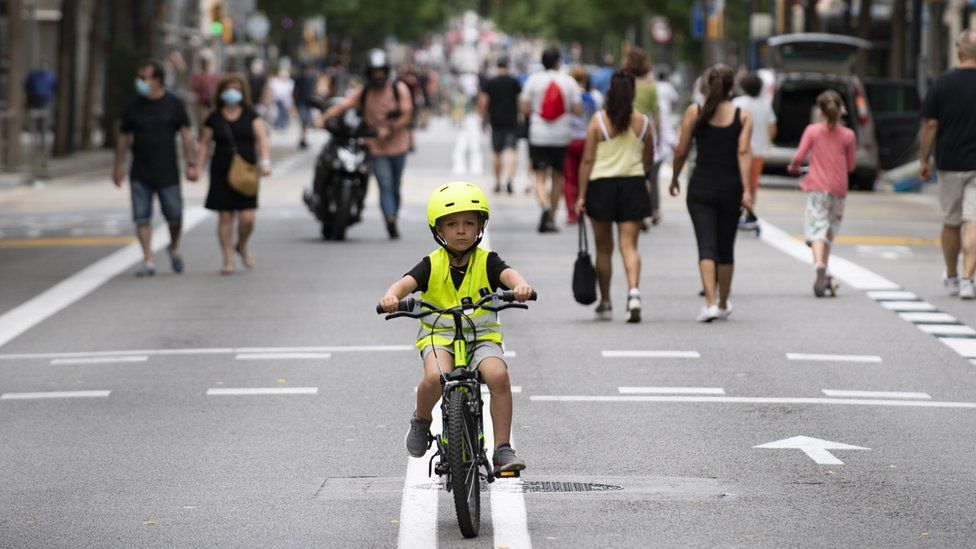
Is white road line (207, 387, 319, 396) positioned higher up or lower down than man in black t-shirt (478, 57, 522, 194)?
lower down

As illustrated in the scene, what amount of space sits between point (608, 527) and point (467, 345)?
33.2 inches

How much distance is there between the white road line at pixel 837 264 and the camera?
16.5 meters

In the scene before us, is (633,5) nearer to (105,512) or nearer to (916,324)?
(916,324)

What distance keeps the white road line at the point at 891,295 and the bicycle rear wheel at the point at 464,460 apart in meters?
8.72

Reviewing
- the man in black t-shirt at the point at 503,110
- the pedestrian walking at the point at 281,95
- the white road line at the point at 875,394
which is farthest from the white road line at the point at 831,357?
the pedestrian walking at the point at 281,95

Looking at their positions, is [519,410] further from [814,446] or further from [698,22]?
[698,22]

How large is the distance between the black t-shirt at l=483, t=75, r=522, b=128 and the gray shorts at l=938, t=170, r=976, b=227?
35.7 feet

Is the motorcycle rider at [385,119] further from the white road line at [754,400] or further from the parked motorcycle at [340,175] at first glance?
the white road line at [754,400]

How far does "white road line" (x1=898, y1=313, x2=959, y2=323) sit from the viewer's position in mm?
14102

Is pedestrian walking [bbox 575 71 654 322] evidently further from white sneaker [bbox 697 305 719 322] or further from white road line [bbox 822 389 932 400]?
white road line [bbox 822 389 932 400]

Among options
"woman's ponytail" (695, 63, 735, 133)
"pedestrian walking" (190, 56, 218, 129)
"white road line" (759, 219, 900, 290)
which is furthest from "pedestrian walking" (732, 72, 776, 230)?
"pedestrian walking" (190, 56, 218, 129)

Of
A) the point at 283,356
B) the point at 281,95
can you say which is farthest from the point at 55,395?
the point at 281,95

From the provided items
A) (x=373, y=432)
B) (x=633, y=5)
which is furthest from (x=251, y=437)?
(x=633, y=5)

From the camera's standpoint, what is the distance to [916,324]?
13.9m
